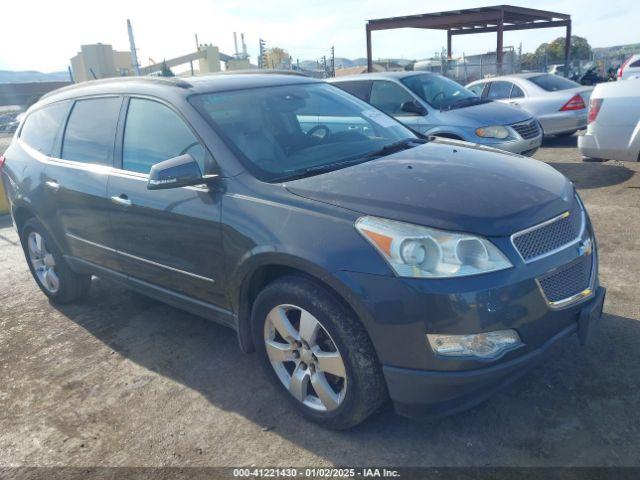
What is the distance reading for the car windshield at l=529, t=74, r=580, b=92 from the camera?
10445 mm

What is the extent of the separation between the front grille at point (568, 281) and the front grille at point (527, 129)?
524 centimetres

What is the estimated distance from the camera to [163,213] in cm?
327

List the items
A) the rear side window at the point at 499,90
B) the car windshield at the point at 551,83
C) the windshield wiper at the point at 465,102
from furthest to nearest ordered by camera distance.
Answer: the rear side window at the point at 499,90 < the car windshield at the point at 551,83 < the windshield wiper at the point at 465,102

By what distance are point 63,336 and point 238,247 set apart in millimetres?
2202

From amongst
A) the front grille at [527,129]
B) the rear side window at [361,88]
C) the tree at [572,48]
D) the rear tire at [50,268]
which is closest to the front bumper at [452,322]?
the rear tire at [50,268]

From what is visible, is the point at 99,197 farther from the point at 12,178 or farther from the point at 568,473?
the point at 568,473

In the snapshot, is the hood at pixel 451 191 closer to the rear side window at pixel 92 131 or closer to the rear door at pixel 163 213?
the rear door at pixel 163 213

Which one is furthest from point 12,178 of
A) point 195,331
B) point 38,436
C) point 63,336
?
point 38,436

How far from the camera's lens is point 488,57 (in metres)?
26.9

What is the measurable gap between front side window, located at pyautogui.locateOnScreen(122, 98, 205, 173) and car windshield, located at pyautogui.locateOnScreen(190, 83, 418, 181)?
0.60 ft

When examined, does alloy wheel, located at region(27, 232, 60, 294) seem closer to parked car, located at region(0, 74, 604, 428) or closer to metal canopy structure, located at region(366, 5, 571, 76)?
parked car, located at region(0, 74, 604, 428)

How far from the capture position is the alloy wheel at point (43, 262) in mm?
4699

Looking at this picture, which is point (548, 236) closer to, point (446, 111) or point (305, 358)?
point (305, 358)

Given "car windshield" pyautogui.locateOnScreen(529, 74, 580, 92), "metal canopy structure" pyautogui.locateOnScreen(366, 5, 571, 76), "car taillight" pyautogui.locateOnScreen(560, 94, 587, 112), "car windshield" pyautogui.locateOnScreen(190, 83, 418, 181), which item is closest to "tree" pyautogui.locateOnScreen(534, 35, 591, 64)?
"metal canopy structure" pyautogui.locateOnScreen(366, 5, 571, 76)
